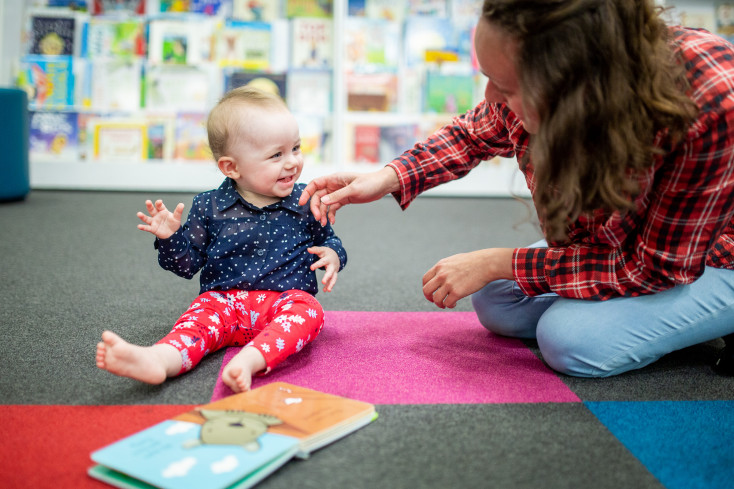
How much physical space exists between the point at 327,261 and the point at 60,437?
529 millimetres

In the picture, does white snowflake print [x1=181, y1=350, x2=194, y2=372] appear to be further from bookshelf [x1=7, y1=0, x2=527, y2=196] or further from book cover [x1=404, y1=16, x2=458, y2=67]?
book cover [x1=404, y1=16, x2=458, y2=67]

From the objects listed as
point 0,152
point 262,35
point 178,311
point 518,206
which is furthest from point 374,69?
point 178,311

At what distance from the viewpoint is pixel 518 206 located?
3.18 m

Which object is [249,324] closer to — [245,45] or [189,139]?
[189,139]

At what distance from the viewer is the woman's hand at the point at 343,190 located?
3.79ft

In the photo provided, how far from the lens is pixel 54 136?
3.45m

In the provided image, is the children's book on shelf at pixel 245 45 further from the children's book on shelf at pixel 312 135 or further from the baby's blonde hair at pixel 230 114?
the baby's blonde hair at pixel 230 114

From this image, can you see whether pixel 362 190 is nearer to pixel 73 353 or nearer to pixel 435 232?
pixel 73 353

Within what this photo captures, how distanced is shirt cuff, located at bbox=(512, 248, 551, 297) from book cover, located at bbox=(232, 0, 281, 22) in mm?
2868

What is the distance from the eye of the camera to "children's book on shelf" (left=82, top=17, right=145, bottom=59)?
3463 millimetres

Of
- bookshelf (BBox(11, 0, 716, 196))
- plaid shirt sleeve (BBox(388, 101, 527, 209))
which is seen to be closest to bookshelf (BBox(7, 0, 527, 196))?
bookshelf (BBox(11, 0, 716, 196))

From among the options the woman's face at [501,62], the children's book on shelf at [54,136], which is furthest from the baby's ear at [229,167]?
the children's book on shelf at [54,136]

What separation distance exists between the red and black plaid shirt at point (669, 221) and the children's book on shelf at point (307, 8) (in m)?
2.60

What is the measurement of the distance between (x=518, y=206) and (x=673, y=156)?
7.52 ft
